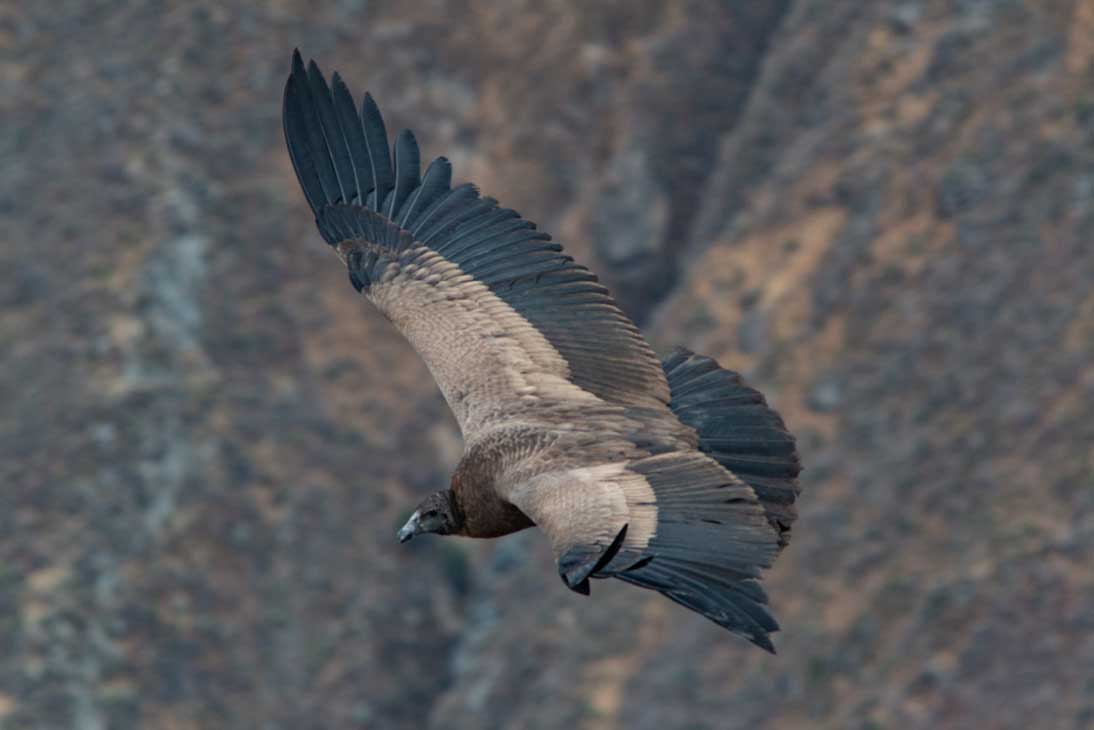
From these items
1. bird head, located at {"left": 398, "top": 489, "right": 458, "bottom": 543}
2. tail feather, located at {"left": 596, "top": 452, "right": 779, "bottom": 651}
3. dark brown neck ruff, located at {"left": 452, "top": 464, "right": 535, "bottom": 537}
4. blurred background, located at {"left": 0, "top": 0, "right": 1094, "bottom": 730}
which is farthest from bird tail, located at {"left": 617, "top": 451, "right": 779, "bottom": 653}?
blurred background, located at {"left": 0, "top": 0, "right": 1094, "bottom": 730}

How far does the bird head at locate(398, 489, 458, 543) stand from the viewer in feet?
47.5

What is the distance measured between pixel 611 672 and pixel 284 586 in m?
9.18

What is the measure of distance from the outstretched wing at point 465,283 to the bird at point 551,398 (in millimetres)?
13

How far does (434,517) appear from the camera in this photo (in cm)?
1459

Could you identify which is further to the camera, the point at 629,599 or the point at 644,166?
the point at 644,166

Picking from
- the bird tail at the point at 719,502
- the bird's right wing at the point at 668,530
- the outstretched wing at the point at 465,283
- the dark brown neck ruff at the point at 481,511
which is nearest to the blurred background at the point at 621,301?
the outstretched wing at the point at 465,283

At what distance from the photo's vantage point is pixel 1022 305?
3909 cm

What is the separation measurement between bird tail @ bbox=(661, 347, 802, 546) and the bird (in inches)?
0.5

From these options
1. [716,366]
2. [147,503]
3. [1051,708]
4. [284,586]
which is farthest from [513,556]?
[716,366]

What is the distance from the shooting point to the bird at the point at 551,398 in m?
12.1

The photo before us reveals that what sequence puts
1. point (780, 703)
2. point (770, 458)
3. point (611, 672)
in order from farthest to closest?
point (611, 672) < point (780, 703) < point (770, 458)

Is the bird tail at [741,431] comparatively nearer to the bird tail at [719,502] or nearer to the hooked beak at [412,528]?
the bird tail at [719,502]

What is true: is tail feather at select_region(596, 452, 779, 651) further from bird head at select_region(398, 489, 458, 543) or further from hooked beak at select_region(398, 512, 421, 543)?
hooked beak at select_region(398, 512, 421, 543)

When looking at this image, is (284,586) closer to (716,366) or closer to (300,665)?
(300,665)
